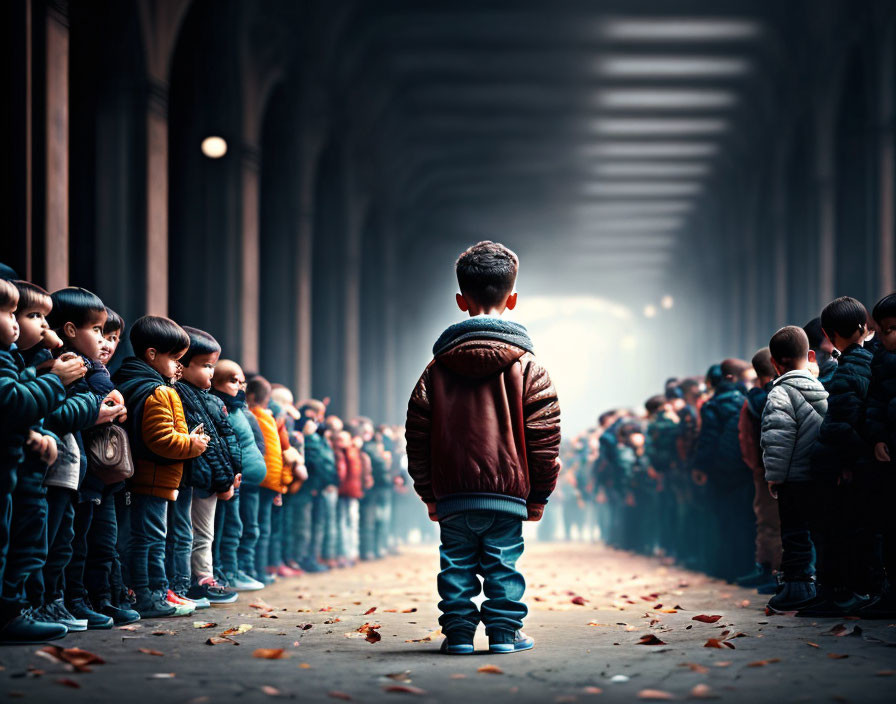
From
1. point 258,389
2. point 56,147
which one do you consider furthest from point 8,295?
point 56,147

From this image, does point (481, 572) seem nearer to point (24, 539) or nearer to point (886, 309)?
point (24, 539)

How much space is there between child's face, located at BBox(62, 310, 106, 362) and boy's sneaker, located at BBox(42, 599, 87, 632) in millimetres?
1284

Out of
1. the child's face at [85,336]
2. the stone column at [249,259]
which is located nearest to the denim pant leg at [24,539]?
the child's face at [85,336]

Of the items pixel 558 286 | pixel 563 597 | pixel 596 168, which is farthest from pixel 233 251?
pixel 558 286

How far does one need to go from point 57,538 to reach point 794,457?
13.0 feet

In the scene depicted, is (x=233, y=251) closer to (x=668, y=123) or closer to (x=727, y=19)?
(x=727, y=19)

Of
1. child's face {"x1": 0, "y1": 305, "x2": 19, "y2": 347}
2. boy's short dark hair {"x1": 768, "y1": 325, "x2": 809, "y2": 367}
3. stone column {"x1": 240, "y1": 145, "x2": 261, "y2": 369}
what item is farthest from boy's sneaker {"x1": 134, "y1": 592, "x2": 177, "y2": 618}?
stone column {"x1": 240, "y1": 145, "x2": 261, "y2": 369}

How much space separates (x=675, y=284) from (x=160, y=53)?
40240 millimetres

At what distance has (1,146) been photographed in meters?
11.4

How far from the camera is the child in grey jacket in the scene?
301 inches

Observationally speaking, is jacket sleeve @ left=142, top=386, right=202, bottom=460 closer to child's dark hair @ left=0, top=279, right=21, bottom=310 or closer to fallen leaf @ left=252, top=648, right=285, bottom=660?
child's dark hair @ left=0, top=279, right=21, bottom=310

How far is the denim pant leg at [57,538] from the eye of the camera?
644 centimetres

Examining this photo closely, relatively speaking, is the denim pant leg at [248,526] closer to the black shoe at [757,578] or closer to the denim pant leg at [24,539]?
the black shoe at [757,578]

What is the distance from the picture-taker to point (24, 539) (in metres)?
6.08
